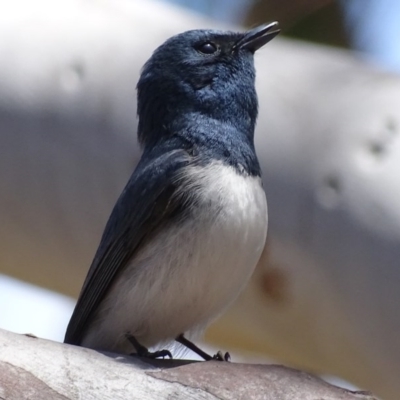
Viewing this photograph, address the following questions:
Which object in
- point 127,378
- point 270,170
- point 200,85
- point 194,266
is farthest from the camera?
point 270,170

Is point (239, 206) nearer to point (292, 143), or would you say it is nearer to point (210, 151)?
point (210, 151)

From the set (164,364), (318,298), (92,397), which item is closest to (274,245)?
(318,298)

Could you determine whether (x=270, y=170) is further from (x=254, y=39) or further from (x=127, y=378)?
(x=127, y=378)

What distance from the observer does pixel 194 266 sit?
3.24 m

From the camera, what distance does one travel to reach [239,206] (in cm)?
329

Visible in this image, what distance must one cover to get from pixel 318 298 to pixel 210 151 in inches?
38.9

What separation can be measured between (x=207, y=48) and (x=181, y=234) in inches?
38.4

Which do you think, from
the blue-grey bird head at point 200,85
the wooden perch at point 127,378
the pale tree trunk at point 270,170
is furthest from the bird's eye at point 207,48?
the wooden perch at point 127,378

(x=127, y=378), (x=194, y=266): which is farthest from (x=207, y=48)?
(x=127, y=378)

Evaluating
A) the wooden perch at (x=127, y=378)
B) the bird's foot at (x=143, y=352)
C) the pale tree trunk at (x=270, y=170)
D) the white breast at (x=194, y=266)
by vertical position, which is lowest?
the wooden perch at (x=127, y=378)

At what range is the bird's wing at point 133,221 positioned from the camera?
3393mm

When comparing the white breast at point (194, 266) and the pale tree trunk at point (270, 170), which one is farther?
the pale tree trunk at point (270, 170)

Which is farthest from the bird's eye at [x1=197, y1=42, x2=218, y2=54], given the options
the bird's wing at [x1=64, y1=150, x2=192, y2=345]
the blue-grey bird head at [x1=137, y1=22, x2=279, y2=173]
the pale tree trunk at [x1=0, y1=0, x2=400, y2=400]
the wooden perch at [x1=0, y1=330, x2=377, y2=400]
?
the wooden perch at [x1=0, y1=330, x2=377, y2=400]

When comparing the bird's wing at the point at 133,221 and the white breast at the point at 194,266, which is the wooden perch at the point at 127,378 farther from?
the bird's wing at the point at 133,221
